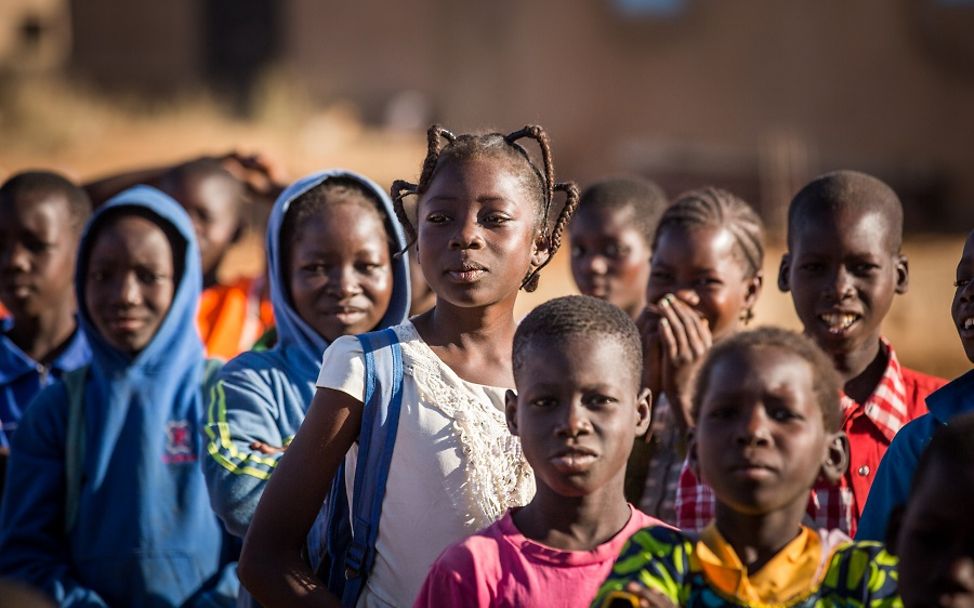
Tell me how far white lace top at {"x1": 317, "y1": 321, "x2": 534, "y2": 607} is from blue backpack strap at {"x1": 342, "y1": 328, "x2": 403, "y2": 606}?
0.05 ft

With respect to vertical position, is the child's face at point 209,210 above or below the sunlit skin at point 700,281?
above

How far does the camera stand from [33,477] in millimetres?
4168

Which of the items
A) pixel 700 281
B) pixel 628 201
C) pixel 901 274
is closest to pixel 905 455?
pixel 901 274

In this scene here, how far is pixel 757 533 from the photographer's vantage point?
2.54m

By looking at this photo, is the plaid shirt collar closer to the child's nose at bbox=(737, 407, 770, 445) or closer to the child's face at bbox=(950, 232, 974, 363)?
the child's face at bbox=(950, 232, 974, 363)

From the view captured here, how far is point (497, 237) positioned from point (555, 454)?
0.63m

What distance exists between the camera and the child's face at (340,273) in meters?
3.99

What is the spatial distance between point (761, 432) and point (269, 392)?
174 centimetres

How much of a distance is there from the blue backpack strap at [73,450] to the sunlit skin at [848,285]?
7.44ft

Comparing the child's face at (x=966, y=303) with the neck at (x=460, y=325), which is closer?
the neck at (x=460, y=325)

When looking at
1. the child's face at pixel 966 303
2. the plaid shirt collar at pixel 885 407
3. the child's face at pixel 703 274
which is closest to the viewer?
the child's face at pixel 966 303

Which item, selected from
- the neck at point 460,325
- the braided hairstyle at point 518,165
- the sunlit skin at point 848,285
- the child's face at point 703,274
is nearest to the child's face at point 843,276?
the sunlit skin at point 848,285

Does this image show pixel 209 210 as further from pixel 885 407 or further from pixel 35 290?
pixel 885 407

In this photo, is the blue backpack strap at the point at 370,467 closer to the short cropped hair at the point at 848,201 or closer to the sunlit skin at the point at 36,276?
the short cropped hair at the point at 848,201
